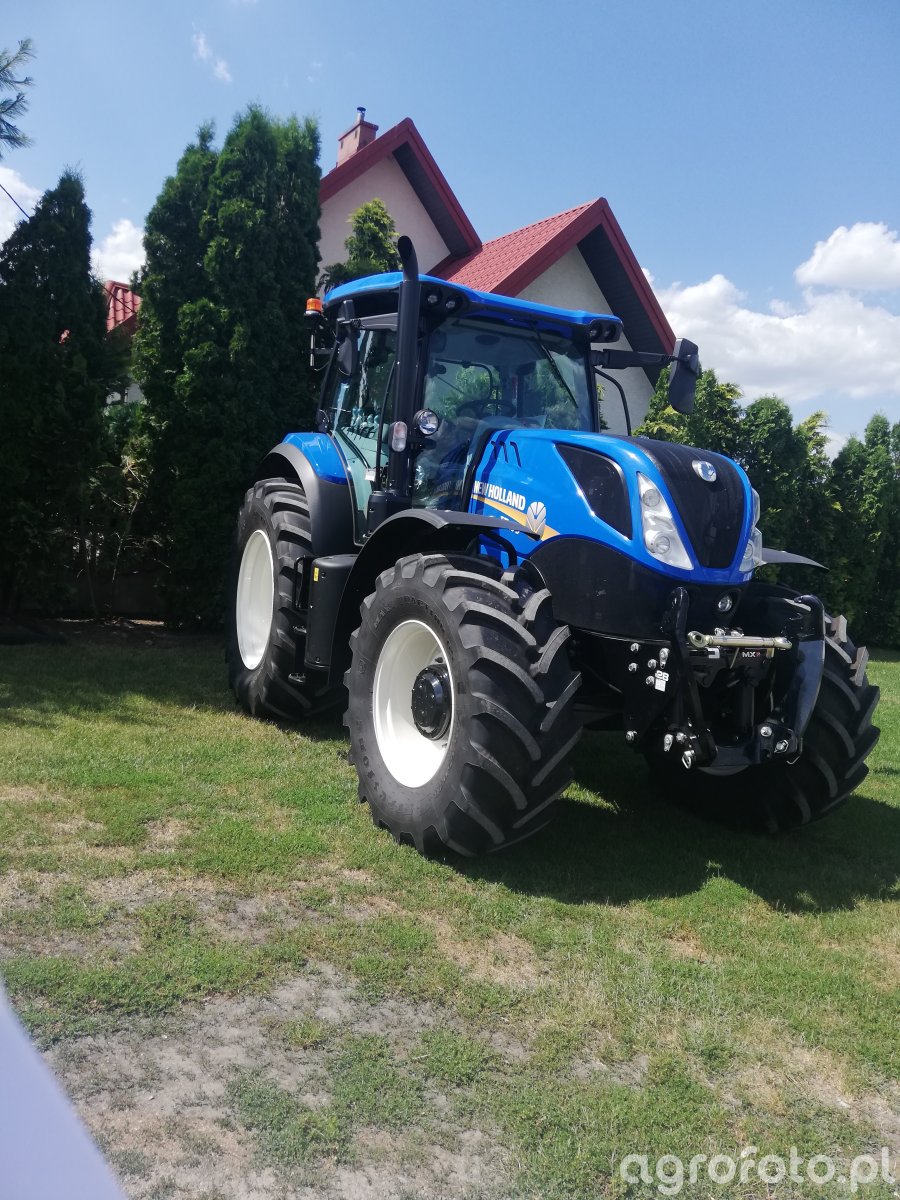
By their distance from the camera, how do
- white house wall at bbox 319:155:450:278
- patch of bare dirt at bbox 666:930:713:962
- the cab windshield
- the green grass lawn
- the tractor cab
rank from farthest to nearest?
white house wall at bbox 319:155:450:278 → the cab windshield → the tractor cab → patch of bare dirt at bbox 666:930:713:962 → the green grass lawn

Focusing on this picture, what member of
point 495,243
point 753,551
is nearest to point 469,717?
point 753,551

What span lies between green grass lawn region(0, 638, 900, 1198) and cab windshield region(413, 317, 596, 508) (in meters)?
1.70

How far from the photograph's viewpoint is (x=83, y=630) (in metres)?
9.08

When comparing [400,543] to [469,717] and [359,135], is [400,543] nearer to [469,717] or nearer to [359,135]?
[469,717]

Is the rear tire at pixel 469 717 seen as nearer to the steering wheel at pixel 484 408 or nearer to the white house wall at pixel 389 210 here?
the steering wheel at pixel 484 408

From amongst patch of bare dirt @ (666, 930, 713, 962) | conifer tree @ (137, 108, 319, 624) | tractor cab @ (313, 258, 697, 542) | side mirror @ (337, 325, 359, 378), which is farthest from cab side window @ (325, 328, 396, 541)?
conifer tree @ (137, 108, 319, 624)

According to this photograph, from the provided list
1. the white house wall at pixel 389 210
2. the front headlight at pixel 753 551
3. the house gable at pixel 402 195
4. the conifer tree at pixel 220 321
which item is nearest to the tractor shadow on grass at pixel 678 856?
the front headlight at pixel 753 551

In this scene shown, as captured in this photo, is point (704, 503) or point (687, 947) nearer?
point (687, 947)

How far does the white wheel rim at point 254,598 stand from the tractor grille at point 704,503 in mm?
3255

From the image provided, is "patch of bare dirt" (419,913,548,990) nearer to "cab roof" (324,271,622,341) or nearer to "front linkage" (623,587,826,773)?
"front linkage" (623,587,826,773)

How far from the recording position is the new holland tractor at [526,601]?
3.76 meters

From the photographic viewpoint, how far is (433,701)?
13.5ft

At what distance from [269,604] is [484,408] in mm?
2337

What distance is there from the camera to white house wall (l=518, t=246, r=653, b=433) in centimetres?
1377
